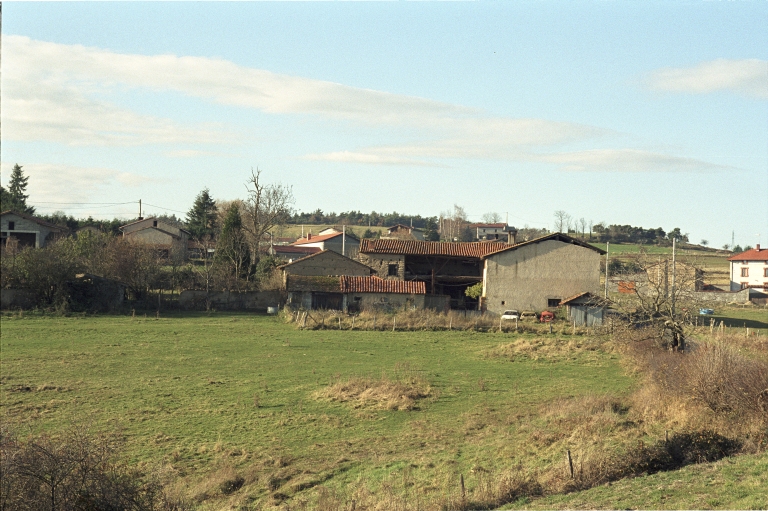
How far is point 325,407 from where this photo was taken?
22016 mm

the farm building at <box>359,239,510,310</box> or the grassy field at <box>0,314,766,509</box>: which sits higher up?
the farm building at <box>359,239,510,310</box>

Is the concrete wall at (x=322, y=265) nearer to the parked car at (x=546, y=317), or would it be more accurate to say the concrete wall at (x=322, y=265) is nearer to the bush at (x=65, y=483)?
the parked car at (x=546, y=317)

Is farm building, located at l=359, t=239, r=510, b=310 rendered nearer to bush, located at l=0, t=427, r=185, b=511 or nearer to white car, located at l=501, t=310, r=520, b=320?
white car, located at l=501, t=310, r=520, b=320

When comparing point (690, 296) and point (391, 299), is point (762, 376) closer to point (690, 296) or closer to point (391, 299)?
point (690, 296)

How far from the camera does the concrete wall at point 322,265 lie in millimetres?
52156

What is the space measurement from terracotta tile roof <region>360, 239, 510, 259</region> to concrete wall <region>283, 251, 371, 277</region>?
72.8 inches

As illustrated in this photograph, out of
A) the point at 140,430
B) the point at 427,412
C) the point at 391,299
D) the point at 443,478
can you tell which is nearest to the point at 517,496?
the point at 443,478

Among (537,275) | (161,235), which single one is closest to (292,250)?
(161,235)

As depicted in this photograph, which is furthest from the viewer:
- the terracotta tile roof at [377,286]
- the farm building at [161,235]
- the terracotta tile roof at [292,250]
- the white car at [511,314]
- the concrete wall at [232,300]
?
the terracotta tile roof at [292,250]

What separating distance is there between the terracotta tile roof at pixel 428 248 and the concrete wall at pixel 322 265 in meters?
1.85

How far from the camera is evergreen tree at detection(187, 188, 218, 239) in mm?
87562

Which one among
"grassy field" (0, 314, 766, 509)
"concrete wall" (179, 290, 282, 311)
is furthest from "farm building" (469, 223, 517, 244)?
"grassy field" (0, 314, 766, 509)

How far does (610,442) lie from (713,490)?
13.3 feet

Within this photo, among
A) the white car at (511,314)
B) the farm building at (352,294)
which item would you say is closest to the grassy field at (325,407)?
the farm building at (352,294)
